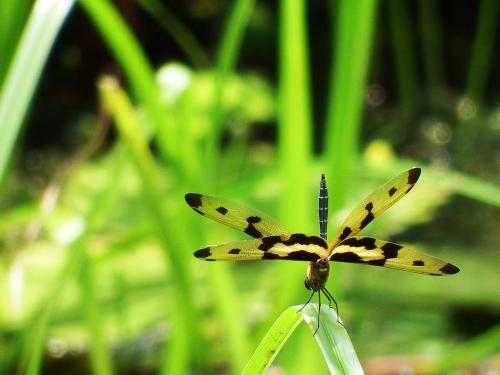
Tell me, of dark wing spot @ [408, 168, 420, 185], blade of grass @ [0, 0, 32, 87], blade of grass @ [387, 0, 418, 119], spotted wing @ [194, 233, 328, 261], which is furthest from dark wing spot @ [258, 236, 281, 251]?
blade of grass @ [387, 0, 418, 119]

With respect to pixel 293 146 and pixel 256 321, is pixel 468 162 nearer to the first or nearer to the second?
pixel 256 321

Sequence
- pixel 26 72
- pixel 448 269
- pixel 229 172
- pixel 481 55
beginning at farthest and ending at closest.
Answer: pixel 481 55 < pixel 229 172 < pixel 26 72 < pixel 448 269

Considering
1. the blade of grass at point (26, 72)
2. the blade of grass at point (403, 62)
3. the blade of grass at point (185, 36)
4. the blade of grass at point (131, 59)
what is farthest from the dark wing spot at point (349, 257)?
the blade of grass at point (185, 36)

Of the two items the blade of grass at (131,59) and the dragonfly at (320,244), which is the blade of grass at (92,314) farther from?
the dragonfly at (320,244)

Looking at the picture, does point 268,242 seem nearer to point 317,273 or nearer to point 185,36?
point 317,273

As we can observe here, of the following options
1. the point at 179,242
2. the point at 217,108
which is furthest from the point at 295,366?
the point at 217,108

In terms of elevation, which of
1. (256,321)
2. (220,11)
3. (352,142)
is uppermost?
(220,11)

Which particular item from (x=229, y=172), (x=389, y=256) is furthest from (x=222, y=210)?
(x=229, y=172)
